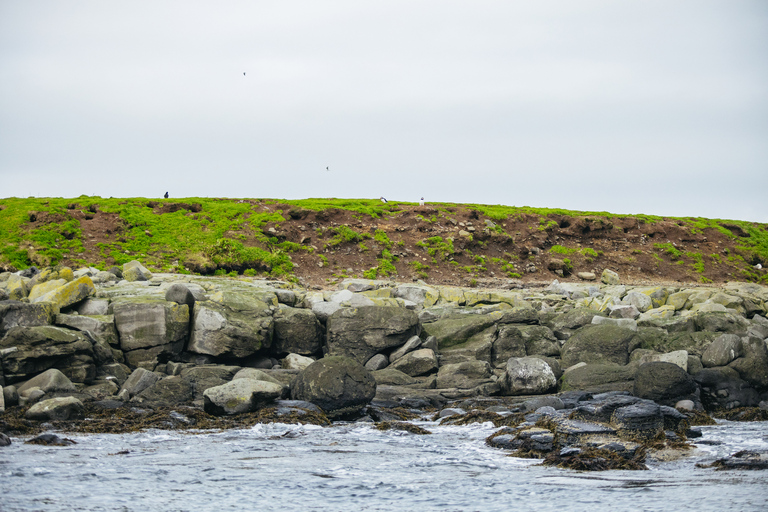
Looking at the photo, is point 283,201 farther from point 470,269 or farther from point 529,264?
point 529,264

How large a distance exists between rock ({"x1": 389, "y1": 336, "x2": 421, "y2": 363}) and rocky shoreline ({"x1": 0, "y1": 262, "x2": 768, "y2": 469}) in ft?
0.15

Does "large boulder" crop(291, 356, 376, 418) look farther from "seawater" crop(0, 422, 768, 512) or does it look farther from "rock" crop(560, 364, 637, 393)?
"rock" crop(560, 364, 637, 393)

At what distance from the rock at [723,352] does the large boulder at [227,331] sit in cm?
1360

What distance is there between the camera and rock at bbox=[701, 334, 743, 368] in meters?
17.9

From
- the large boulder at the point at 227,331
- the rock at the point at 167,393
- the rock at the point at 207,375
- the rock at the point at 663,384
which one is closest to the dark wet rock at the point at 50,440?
the rock at the point at 167,393

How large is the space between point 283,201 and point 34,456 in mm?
33293

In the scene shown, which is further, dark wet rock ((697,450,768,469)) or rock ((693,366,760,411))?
rock ((693,366,760,411))

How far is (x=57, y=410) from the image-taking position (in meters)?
14.1

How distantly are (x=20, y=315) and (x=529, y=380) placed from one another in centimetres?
1496

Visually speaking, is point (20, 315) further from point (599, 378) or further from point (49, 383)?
point (599, 378)

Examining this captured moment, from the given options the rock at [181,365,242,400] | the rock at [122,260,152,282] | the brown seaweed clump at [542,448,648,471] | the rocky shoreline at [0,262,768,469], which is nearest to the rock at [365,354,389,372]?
the rocky shoreline at [0,262,768,469]

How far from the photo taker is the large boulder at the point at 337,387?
15234 millimetres

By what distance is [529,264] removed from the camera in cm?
3953

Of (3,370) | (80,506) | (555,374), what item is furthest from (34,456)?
(555,374)
